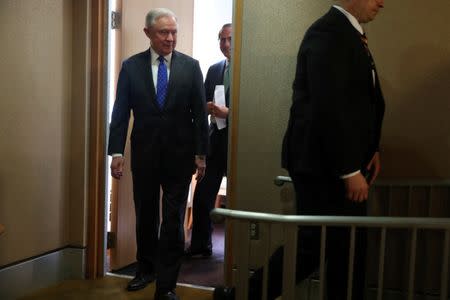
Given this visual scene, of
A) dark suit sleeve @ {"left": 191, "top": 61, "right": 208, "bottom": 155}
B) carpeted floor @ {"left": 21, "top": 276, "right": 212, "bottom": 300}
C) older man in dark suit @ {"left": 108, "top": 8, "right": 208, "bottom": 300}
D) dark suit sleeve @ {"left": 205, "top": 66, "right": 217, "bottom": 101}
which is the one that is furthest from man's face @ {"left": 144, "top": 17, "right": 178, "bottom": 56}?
carpeted floor @ {"left": 21, "top": 276, "right": 212, "bottom": 300}

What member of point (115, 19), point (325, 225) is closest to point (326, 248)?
point (325, 225)

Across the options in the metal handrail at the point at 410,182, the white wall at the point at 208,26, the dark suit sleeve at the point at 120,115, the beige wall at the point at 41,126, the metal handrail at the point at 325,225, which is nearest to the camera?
the metal handrail at the point at 325,225

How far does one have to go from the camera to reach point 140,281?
257 cm

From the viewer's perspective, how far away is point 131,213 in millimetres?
2980

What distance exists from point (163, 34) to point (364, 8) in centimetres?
110

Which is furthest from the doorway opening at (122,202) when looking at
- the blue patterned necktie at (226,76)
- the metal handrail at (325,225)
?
the metal handrail at (325,225)

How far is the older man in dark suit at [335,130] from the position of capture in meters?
1.46

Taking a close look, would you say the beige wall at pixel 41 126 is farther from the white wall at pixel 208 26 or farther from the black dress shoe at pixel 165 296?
the white wall at pixel 208 26

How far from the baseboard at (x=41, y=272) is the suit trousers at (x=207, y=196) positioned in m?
0.79

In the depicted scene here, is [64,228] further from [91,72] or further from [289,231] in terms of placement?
[289,231]

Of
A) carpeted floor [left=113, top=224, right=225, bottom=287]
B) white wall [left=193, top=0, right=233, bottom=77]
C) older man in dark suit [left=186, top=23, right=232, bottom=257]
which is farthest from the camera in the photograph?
white wall [left=193, top=0, right=233, bottom=77]

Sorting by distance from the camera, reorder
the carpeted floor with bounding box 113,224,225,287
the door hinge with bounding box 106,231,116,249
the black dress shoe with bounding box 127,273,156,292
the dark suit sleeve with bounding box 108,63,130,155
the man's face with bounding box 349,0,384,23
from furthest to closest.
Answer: the door hinge with bounding box 106,231,116,249
the carpeted floor with bounding box 113,224,225,287
the black dress shoe with bounding box 127,273,156,292
the dark suit sleeve with bounding box 108,63,130,155
the man's face with bounding box 349,0,384,23

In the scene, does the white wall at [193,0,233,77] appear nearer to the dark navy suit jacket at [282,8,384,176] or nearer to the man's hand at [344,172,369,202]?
the dark navy suit jacket at [282,8,384,176]

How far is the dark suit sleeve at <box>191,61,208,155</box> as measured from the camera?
2.36 meters
